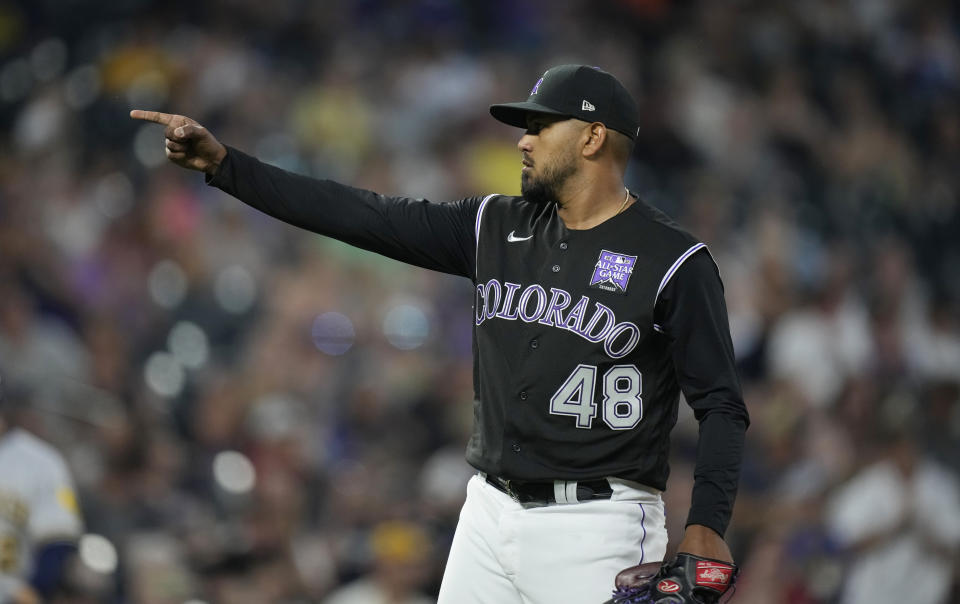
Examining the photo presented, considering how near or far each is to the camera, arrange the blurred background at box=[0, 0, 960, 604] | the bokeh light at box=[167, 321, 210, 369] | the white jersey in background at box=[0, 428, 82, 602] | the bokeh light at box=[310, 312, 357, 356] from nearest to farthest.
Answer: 1. the white jersey in background at box=[0, 428, 82, 602]
2. the blurred background at box=[0, 0, 960, 604]
3. the bokeh light at box=[167, 321, 210, 369]
4. the bokeh light at box=[310, 312, 357, 356]

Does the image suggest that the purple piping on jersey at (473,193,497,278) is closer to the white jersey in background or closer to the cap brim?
the cap brim

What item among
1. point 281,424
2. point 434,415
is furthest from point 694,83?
point 281,424

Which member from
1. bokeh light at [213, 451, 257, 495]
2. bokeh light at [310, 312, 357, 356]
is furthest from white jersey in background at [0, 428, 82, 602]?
bokeh light at [310, 312, 357, 356]

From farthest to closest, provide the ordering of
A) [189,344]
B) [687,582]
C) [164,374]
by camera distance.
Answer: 1. [189,344]
2. [164,374]
3. [687,582]

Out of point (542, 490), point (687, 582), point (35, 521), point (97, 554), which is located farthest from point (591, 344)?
point (97, 554)

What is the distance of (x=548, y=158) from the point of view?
3.07m

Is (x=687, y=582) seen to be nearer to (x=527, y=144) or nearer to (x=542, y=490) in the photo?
(x=542, y=490)

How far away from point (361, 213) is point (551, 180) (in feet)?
1.62

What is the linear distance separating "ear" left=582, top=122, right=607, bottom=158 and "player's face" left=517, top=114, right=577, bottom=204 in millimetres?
32

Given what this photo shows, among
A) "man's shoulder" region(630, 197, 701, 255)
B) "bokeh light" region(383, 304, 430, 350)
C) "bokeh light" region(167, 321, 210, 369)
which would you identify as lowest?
"bokeh light" region(167, 321, 210, 369)

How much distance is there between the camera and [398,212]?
10.4 feet

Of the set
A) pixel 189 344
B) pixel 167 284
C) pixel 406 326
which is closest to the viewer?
pixel 189 344

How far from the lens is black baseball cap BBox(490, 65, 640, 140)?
300cm

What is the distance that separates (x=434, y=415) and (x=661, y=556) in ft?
12.1
